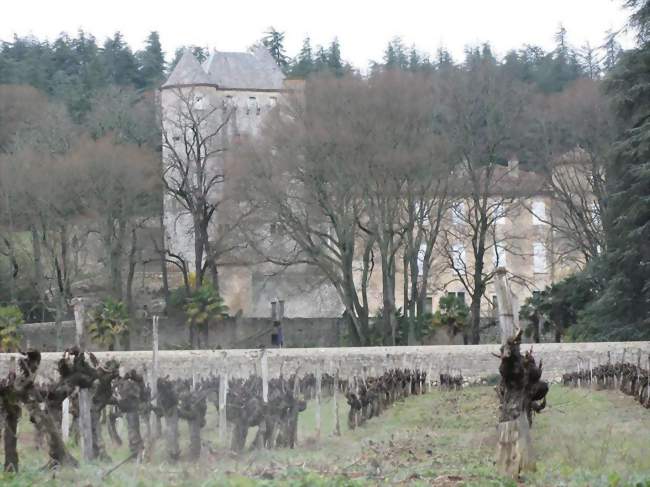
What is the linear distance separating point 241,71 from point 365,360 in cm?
3639

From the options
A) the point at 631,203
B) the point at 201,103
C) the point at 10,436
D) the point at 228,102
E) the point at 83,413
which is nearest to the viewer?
the point at 10,436

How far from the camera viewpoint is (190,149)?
55094mm

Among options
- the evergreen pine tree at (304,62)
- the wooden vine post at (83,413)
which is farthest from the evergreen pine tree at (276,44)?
the wooden vine post at (83,413)

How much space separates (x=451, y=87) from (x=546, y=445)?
30869mm

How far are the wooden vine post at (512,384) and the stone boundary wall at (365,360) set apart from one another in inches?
884

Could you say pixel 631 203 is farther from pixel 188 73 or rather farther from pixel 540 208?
pixel 188 73

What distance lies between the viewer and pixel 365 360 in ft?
128

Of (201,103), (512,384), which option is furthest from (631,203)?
(201,103)

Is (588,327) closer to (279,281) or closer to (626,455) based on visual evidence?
(279,281)

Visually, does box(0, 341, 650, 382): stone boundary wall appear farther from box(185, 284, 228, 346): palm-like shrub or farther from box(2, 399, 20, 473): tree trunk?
box(2, 399, 20, 473): tree trunk

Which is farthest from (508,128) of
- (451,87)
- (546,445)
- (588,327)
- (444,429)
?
(546,445)

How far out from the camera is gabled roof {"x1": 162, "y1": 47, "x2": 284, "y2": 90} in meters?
69.9

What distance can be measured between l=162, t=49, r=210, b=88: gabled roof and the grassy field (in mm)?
39184

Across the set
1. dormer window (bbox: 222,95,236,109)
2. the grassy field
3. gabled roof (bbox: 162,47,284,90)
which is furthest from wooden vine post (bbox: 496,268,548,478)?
gabled roof (bbox: 162,47,284,90)
